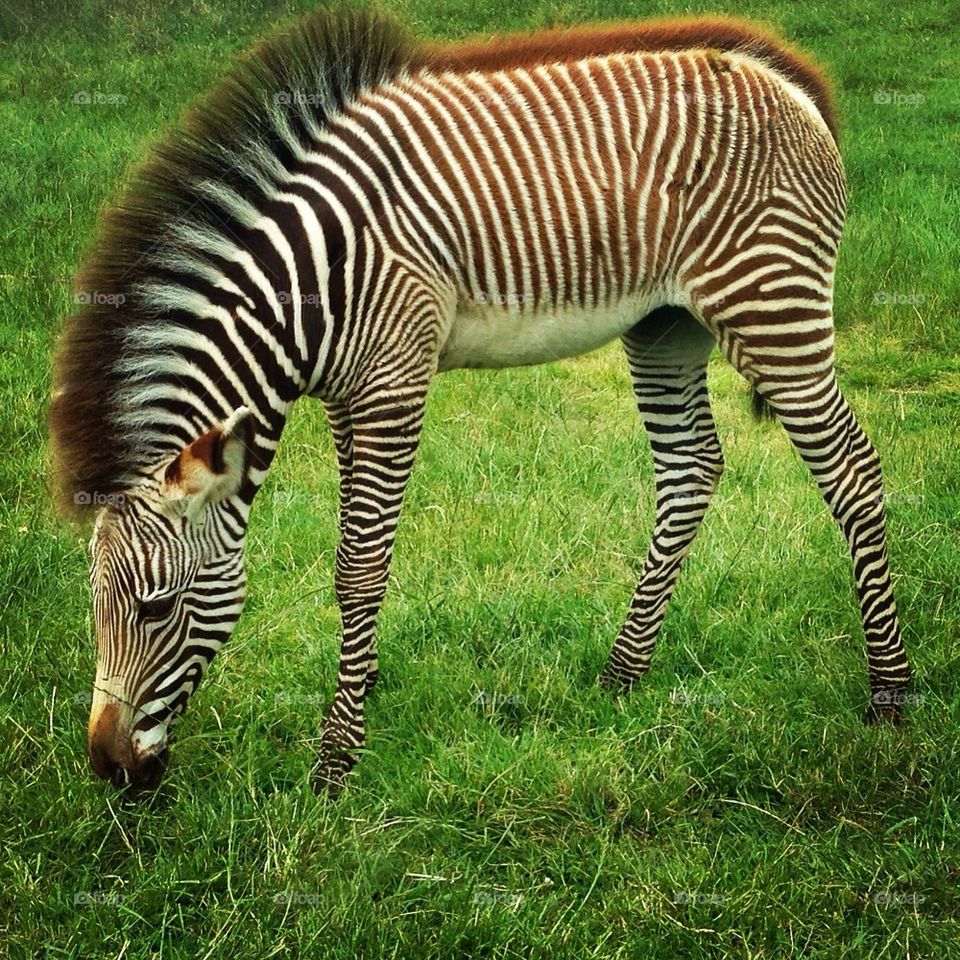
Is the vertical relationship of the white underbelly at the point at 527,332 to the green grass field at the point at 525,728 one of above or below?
above

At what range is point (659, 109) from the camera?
5586mm

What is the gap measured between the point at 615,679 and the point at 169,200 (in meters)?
3.22

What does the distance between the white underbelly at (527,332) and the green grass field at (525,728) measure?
61.0 inches

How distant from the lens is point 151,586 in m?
4.61

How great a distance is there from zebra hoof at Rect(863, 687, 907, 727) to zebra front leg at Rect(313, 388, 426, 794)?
2.44 m

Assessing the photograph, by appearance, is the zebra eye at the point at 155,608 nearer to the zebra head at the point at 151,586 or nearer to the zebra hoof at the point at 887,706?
the zebra head at the point at 151,586

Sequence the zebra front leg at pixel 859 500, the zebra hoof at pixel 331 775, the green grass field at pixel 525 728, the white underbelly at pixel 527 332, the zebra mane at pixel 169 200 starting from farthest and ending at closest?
the zebra front leg at pixel 859 500, the white underbelly at pixel 527 332, the zebra hoof at pixel 331 775, the zebra mane at pixel 169 200, the green grass field at pixel 525 728

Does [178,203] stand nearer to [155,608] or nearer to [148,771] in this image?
[155,608]

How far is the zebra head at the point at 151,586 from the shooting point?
4555 mm

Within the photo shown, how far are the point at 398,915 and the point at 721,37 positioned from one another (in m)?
4.45

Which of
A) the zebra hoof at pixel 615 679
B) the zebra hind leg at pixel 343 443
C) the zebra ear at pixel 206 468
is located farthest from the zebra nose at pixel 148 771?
the zebra hoof at pixel 615 679

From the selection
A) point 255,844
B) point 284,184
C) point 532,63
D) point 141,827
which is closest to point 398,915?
point 255,844

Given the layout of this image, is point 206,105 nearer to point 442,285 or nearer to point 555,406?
point 442,285

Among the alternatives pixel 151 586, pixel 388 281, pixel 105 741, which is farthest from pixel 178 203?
pixel 105 741
